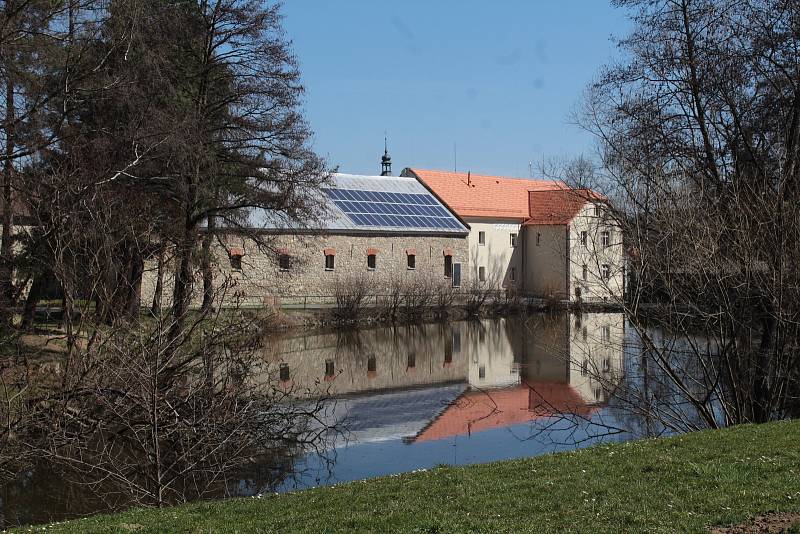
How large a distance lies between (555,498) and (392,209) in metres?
37.6

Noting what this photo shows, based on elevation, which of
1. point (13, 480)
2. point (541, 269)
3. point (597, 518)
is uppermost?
point (541, 269)

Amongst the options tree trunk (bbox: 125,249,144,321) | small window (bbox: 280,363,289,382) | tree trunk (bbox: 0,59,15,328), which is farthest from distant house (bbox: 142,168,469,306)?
tree trunk (bbox: 125,249,144,321)

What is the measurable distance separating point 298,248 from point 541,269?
16.5 metres

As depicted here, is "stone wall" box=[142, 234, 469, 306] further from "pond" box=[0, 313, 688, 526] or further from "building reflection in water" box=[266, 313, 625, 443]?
"pond" box=[0, 313, 688, 526]

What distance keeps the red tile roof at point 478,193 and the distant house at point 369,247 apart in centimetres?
105

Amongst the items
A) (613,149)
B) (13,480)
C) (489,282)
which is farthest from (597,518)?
(489,282)

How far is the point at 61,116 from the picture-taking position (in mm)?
17141

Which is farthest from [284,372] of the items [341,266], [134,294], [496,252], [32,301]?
[496,252]

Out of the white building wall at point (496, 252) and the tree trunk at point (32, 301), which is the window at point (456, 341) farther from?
the tree trunk at point (32, 301)

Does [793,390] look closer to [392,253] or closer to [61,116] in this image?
[61,116]

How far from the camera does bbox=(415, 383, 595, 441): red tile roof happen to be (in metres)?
16.3

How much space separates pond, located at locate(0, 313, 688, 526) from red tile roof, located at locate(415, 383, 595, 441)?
0.08ft

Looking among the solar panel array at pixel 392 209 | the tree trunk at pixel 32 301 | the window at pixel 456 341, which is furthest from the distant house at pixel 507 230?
the tree trunk at pixel 32 301

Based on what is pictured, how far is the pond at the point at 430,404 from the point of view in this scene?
41.3ft
